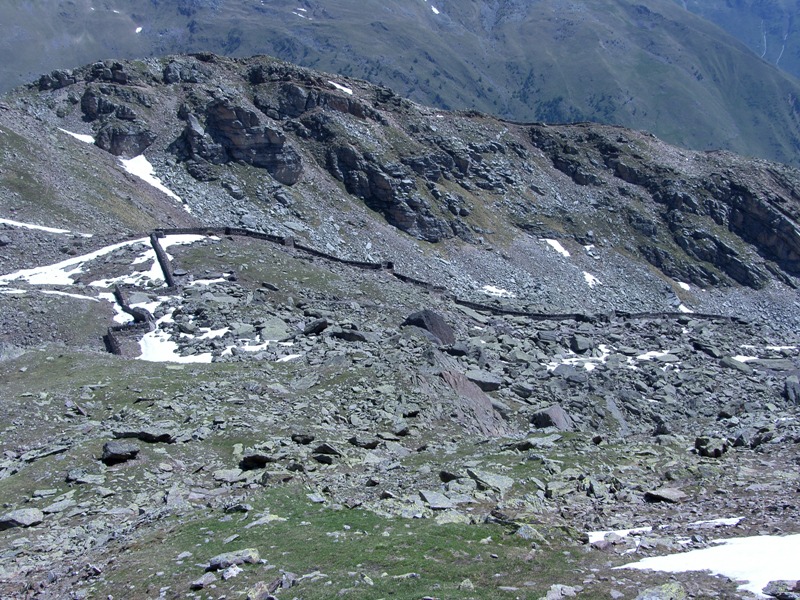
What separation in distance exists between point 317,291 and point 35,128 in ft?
158

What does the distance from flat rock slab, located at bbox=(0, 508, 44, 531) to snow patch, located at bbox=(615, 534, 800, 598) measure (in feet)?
50.6

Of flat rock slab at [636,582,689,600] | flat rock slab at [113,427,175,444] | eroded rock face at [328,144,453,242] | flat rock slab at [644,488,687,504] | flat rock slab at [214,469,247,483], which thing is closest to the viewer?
flat rock slab at [636,582,689,600]

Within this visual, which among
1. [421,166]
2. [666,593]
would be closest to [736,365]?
[666,593]

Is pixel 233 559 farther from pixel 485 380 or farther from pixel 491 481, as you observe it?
pixel 485 380

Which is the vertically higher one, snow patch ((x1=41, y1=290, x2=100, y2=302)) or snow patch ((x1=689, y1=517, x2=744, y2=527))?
snow patch ((x1=689, y1=517, x2=744, y2=527))

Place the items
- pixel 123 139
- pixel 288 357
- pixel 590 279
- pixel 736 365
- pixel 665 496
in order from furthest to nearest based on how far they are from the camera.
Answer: pixel 590 279, pixel 123 139, pixel 736 365, pixel 288 357, pixel 665 496

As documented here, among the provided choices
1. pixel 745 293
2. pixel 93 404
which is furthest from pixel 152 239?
pixel 745 293

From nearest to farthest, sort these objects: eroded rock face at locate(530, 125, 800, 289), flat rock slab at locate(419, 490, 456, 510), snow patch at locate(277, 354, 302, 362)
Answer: flat rock slab at locate(419, 490, 456, 510)
snow patch at locate(277, 354, 302, 362)
eroded rock face at locate(530, 125, 800, 289)

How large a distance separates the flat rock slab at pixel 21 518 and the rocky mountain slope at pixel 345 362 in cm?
8

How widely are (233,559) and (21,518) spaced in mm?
7926

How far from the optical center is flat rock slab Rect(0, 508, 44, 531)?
1928 centimetres

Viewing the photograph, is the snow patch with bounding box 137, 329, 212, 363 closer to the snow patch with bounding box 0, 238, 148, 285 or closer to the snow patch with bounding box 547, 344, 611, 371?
the snow patch with bounding box 0, 238, 148, 285

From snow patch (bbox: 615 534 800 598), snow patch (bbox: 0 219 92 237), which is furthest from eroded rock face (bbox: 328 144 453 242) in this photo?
snow patch (bbox: 615 534 800 598)

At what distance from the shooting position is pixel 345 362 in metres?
34.6
